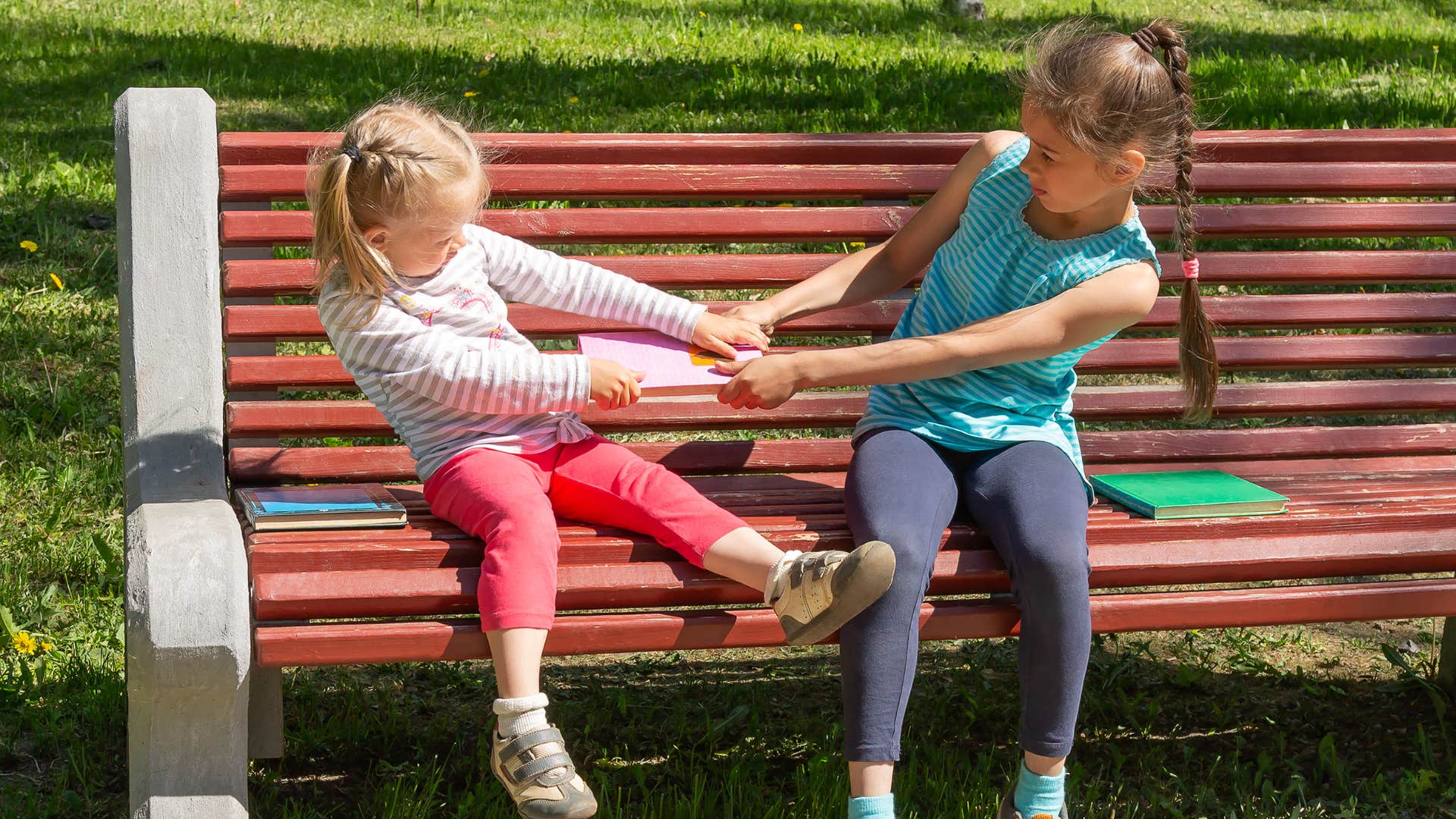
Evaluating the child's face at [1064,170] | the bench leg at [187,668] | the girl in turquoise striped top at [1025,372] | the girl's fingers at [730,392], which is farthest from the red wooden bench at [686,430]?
the child's face at [1064,170]

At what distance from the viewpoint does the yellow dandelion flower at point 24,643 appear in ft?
10.7

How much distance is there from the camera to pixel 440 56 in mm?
7398

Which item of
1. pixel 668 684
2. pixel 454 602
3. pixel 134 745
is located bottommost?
pixel 668 684

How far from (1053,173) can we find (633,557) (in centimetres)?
96

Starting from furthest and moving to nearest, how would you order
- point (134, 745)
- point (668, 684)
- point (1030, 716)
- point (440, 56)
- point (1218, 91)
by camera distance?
point (440, 56)
point (1218, 91)
point (668, 684)
point (1030, 716)
point (134, 745)

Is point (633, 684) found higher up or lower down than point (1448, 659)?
lower down

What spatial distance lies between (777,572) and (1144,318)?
1.30 meters

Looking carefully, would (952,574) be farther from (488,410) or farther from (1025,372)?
(488,410)

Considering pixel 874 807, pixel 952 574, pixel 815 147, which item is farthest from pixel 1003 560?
pixel 815 147

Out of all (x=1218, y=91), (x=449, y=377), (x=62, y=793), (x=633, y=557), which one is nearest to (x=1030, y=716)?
(x=633, y=557)

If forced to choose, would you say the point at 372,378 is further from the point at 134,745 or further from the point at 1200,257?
the point at 1200,257

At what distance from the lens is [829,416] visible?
3.25 meters

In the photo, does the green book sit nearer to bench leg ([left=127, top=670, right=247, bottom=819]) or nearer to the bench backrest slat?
the bench backrest slat

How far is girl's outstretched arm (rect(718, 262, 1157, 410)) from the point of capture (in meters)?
2.66
